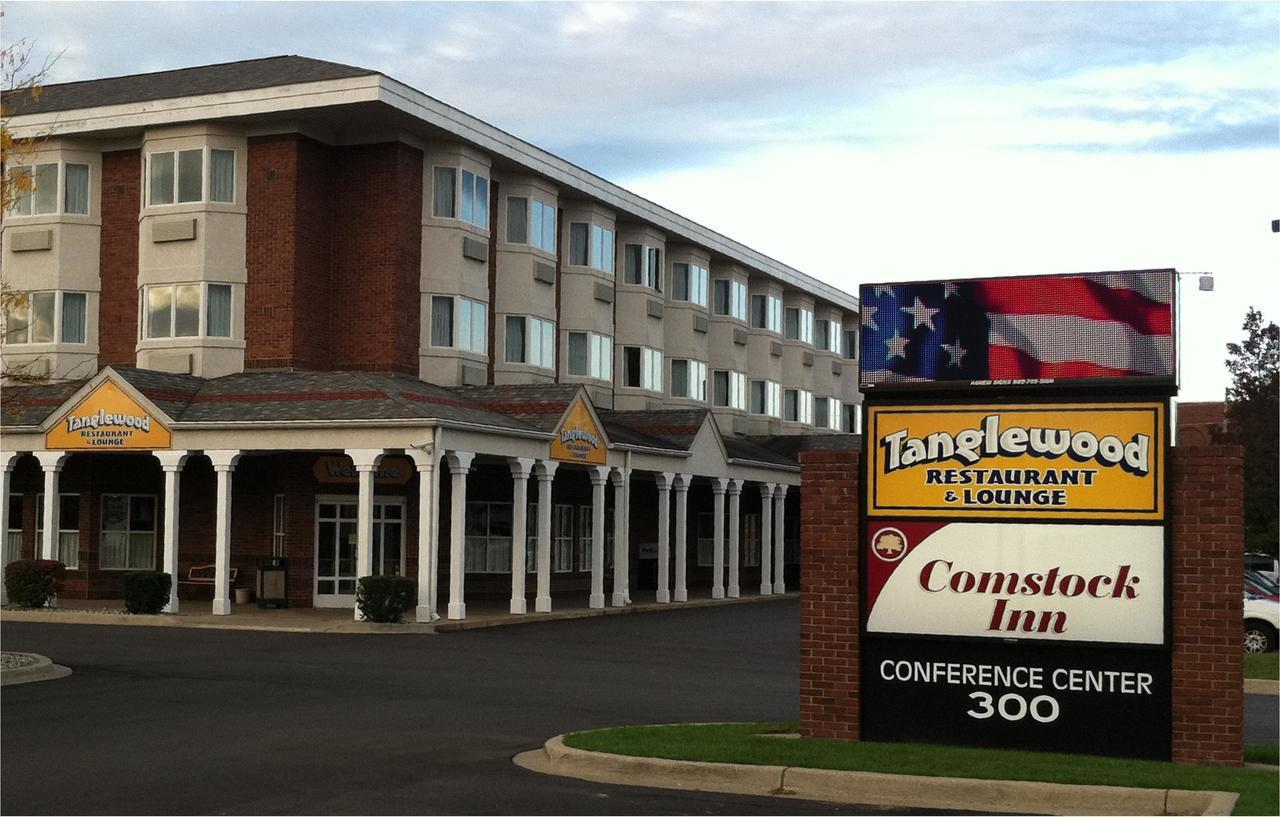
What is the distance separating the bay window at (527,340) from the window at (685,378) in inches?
399

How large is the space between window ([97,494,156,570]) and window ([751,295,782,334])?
92.3 ft

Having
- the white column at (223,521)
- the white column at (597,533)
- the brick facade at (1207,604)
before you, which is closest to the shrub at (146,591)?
the white column at (223,521)

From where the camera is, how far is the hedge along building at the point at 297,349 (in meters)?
32.9

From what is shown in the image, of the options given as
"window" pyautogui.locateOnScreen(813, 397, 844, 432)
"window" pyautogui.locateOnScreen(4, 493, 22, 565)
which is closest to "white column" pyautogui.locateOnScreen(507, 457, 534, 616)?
"window" pyautogui.locateOnScreen(4, 493, 22, 565)

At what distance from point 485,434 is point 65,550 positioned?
41.4 ft

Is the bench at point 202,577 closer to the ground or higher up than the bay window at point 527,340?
closer to the ground

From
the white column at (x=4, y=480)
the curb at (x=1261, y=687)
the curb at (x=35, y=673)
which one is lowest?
the curb at (x=1261, y=687)

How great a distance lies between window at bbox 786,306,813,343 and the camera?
63.8 metres

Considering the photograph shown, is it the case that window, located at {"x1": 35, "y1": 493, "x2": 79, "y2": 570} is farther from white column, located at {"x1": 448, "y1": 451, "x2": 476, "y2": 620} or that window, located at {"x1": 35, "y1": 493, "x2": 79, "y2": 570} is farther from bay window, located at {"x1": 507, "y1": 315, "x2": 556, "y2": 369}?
white column, located at {"x1": 448, "y1": 451, "x2": 476, "y2": 620}

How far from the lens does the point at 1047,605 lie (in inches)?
527

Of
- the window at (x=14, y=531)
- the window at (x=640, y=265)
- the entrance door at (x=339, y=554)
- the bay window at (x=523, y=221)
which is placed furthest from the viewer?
the window at (x=640, y=265)

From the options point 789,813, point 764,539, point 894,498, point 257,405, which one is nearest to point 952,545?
point 894,498

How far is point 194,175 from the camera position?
37250 mm

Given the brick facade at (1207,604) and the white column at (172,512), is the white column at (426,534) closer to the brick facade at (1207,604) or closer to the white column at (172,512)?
the white column at (172,512)
